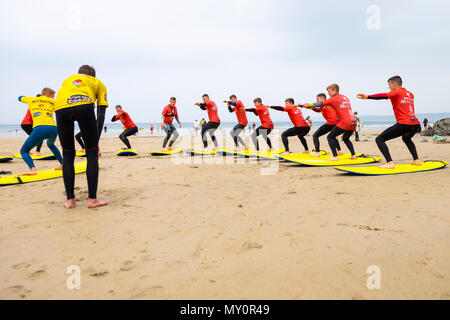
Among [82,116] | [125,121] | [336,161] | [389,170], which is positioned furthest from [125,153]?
[389,170]

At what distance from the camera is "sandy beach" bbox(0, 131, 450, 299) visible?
6.92 ft

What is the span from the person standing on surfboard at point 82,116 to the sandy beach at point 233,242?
50 cm

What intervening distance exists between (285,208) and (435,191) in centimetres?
272

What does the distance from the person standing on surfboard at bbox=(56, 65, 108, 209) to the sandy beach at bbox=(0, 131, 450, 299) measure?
1.64 ft

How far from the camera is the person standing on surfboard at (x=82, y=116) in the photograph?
12.9ft

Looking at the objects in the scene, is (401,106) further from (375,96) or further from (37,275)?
(37,275)

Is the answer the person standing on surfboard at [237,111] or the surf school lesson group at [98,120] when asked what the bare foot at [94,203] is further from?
the person standing on surfboard at [237,111]

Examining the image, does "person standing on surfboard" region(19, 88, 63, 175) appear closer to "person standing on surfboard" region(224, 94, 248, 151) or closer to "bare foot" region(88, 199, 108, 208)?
"bare foot" region(88, 199, 108, 208)

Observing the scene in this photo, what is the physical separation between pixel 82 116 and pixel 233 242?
2.75m

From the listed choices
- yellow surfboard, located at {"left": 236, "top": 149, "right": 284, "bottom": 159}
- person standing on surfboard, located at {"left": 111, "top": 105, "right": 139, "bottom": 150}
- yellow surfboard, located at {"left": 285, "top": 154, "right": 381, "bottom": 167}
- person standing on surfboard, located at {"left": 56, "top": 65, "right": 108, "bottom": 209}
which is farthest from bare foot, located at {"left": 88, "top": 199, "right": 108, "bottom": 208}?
person standing on surfboard, located at {"left": 111, "top": 105, "right": 139, "bottom": 150}

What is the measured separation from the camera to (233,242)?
293cm

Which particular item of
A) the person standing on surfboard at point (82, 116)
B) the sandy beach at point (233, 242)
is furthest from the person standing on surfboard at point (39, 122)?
the person standing on surfboard at point (82, 116)

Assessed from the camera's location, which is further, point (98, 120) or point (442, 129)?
point (442, 129)
